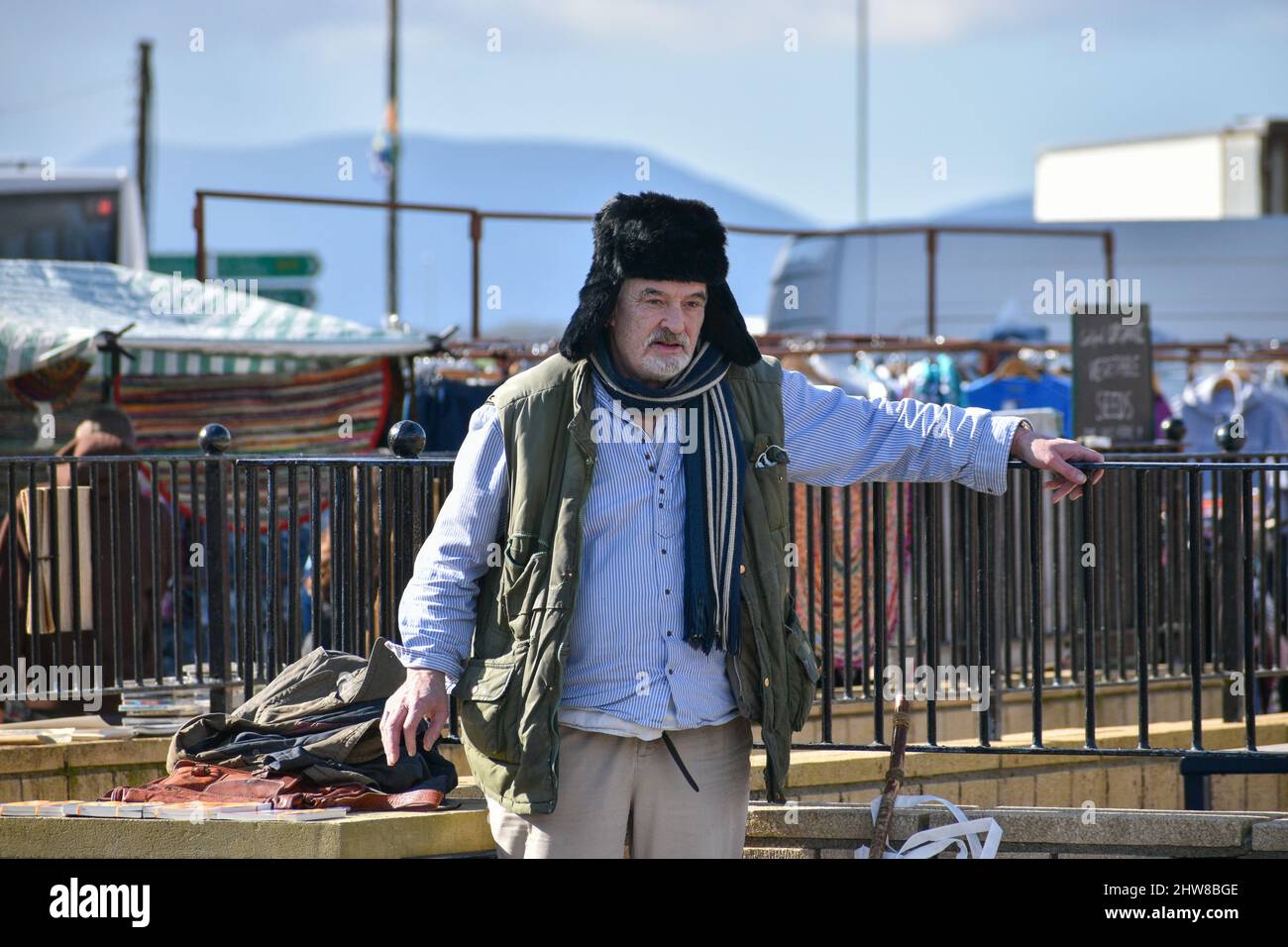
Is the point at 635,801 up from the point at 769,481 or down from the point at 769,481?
down

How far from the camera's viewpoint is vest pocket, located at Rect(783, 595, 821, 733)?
4.19m

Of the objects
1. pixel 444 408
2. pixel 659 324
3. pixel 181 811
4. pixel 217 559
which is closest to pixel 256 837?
pixel 181 811

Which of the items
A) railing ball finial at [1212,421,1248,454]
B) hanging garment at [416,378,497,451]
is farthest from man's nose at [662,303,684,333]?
hanging garment at [416,378,497,451]

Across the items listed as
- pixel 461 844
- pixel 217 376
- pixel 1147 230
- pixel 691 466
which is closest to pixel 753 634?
pixel 691 466

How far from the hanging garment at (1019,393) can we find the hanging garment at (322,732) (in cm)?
846

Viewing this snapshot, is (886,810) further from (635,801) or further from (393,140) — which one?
(393,140)

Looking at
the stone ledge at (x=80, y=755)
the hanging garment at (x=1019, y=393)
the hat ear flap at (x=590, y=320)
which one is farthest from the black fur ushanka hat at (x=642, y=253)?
the hanging garment at (x=1019, y=393)

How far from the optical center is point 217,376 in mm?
11484

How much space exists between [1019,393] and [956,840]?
8.53 meters

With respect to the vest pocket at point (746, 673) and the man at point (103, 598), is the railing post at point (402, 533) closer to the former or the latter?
the man at point (103, 598)

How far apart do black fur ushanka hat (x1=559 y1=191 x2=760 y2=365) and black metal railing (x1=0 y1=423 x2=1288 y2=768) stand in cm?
126

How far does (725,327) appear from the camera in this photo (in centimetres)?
422
